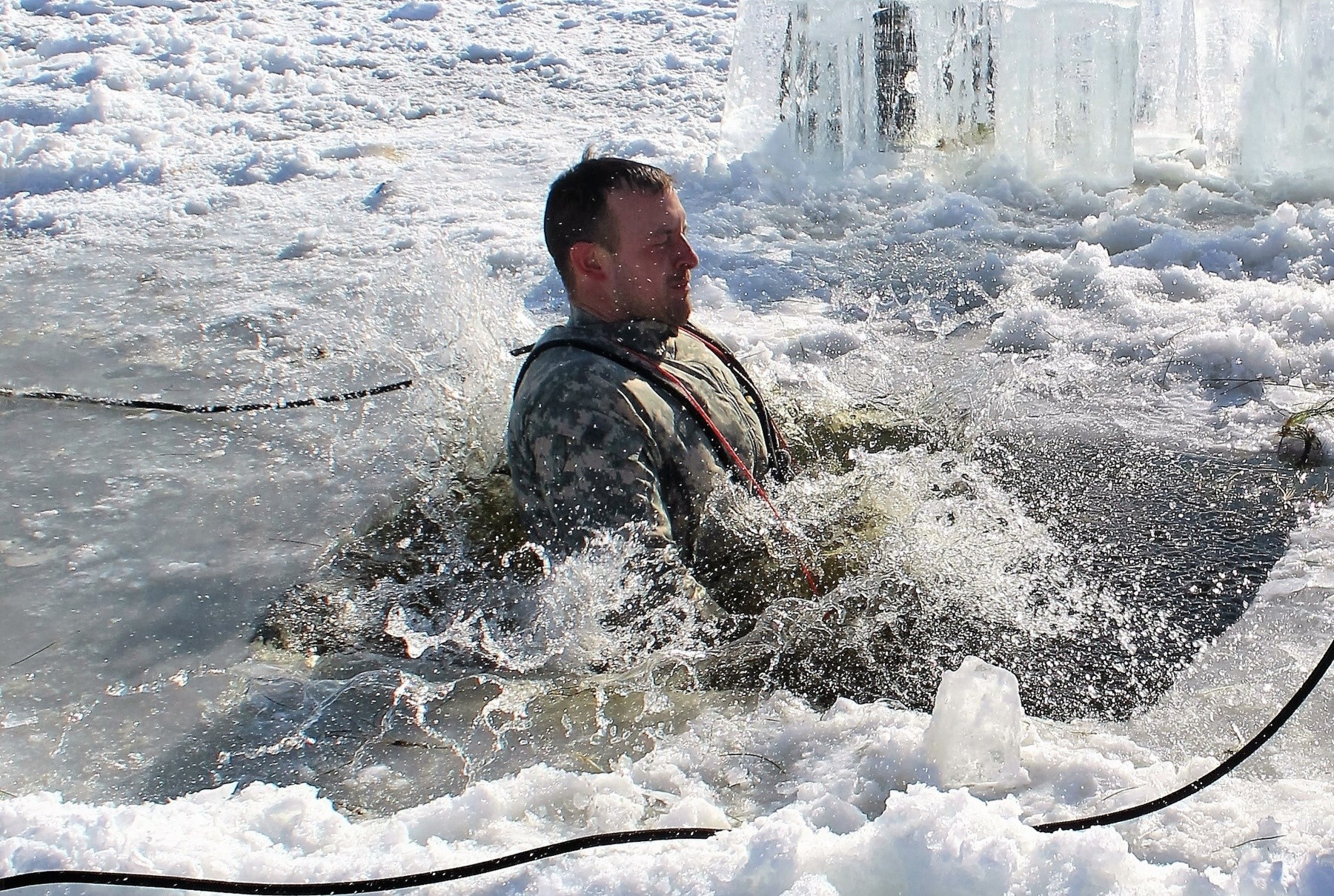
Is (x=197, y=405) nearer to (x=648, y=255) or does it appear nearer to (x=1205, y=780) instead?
(x=648, y=255)

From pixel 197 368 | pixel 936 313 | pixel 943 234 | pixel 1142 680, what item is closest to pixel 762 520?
pixel 1142 680

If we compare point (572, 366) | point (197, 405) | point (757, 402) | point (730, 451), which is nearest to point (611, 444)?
point (572, 366)

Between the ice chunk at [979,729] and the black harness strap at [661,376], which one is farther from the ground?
the black harness strap at [661,376]

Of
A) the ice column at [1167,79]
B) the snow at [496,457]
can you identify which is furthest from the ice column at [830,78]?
the ice column at [1167,79]

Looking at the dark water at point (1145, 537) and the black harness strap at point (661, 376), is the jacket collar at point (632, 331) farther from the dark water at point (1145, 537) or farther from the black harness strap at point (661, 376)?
the dark water at point (1145, 537)

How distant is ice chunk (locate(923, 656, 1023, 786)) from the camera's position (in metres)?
2.39

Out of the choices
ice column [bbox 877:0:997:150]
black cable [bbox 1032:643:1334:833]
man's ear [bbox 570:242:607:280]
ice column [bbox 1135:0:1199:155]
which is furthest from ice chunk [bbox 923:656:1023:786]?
ice column [bbox 1135:0:1199:155]

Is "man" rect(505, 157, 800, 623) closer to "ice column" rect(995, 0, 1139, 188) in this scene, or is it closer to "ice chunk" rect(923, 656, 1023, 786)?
"ice chunk" rect(923, 656, 1023, 786)

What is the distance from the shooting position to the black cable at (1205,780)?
2205 mm

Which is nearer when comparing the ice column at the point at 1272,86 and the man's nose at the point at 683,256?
the man's nose at the point at 683,256

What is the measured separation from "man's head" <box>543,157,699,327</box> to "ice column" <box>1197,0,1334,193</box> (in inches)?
192

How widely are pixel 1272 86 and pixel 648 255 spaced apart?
5.27m

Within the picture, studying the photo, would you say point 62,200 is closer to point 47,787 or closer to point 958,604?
point 47,787

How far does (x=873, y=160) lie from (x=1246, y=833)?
5.83 m
